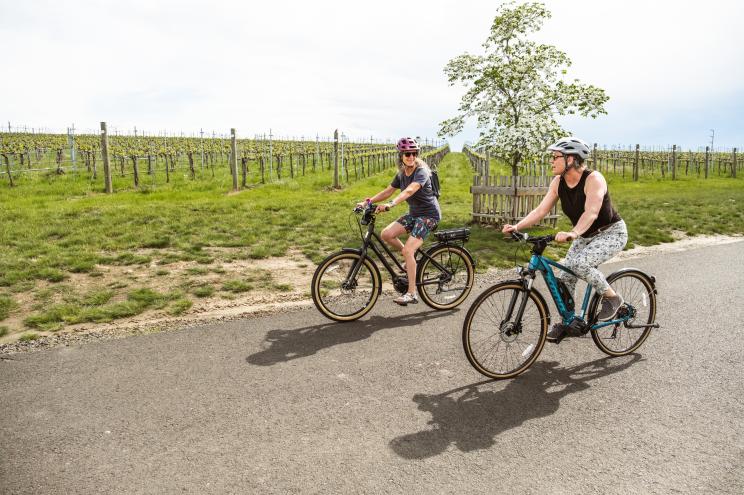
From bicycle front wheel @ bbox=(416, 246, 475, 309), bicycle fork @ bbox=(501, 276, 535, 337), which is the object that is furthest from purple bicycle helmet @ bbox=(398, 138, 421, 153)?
bicycle fork @ bbox=(501, 276, 535, 337)

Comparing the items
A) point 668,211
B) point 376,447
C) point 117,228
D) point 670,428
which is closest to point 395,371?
point 376,447

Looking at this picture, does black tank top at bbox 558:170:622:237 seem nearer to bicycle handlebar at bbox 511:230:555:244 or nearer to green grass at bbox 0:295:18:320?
bicycle handlebar at bbox 511:230:555:244

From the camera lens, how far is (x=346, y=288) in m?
6.00

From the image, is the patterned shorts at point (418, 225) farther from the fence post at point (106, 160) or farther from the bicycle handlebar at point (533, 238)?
the fence post at point (106, 160)

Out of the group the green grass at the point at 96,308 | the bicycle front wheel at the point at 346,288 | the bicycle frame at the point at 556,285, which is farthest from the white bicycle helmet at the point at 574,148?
the green grass at the point at 96,308

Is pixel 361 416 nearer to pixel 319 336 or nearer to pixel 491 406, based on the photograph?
pixel 491 406

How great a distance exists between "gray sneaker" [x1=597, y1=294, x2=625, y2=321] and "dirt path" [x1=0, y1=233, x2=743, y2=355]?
10.2 feet

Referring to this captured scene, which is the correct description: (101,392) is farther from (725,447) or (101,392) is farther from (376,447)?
(725,447)

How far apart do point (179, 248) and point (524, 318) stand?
7076mm

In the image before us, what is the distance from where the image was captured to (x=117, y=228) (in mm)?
11016

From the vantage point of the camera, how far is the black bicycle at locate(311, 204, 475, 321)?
19.4 feet

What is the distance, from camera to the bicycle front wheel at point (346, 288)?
5.79m

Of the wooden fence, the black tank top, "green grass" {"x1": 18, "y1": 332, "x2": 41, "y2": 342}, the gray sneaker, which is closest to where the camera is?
the black tank top

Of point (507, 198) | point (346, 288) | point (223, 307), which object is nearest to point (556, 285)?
point (346, 288)
